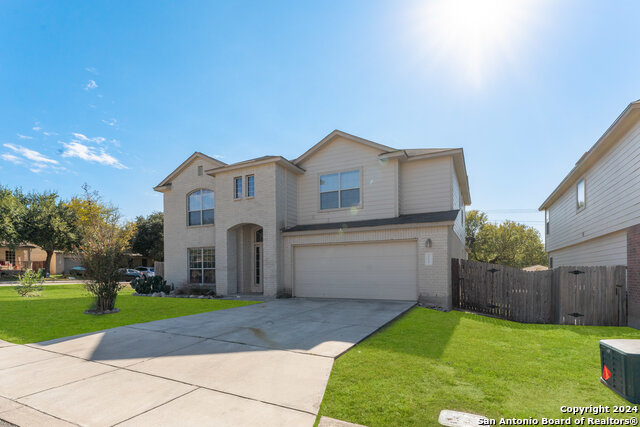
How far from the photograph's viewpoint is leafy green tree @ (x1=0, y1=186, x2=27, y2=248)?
2854 centimetres

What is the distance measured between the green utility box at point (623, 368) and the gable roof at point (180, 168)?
16574 millimetres

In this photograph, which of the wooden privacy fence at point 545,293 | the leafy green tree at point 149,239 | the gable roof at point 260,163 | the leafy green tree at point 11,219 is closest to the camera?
the wooden privacy fence at point 545,293

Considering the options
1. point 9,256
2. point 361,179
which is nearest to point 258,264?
point 361,179

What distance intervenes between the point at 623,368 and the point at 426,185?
10.7 metres

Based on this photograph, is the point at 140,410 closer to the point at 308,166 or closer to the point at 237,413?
the point at 237,413

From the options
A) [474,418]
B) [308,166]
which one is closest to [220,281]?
[308,166]

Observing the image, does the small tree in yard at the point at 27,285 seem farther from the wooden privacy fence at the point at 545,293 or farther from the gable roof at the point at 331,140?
the wooden privacy fence at the point at 545,293

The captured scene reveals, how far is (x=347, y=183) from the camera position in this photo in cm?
1505

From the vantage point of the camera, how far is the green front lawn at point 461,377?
367 cm

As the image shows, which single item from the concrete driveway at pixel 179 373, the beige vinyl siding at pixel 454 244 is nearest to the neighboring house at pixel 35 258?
the concrete driveway at pixel 179 373

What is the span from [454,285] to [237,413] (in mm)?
9983

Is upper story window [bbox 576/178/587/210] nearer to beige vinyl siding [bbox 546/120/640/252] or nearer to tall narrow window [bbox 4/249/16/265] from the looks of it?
beige vinyl siding [bbox 546/120/640/252]

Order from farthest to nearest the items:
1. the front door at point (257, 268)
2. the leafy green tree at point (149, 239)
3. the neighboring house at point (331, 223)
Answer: the leafy green tree at point (149, 239) < the front door at point (257, 268) < the neighboring house at point (331, 223)

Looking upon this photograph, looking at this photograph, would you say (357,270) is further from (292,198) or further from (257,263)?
(257,263)
